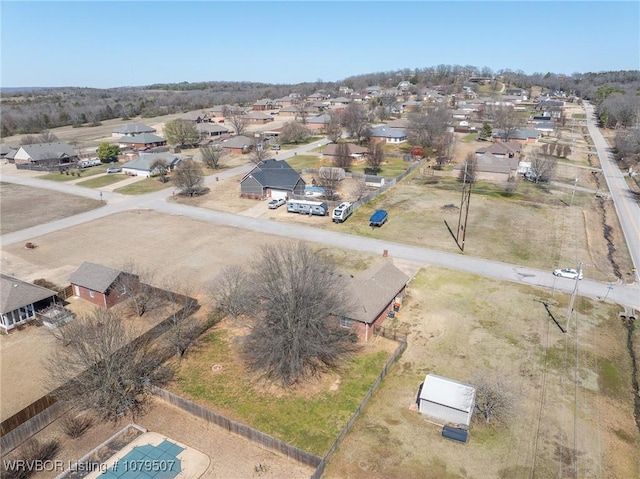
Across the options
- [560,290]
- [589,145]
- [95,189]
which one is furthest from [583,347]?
[589,145]

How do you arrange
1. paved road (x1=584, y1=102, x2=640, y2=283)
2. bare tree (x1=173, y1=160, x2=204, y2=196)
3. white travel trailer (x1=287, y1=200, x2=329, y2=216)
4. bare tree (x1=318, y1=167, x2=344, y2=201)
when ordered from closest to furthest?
paved road (x1=584, y1=102, x2=640, y2=283)
white travel trailer (x1=287, y1=200, x2=329, y2=216)
bare tree (x1=318, y1=167, x2=344, y2=201)
bare tree (x1=173, y1=160, x2=204, y2=196)

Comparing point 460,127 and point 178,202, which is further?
point 460,127

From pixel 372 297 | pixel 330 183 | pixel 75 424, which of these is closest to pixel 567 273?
pixel 372 297

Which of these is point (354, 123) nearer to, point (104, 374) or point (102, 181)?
point (102, 181)

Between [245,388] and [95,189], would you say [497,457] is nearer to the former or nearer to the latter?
[245,388]

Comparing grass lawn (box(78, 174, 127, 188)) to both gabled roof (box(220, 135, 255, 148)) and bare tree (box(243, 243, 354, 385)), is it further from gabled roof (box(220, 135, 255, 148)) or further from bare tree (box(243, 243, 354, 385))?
bare tree (box(243, 243, 354, 385))

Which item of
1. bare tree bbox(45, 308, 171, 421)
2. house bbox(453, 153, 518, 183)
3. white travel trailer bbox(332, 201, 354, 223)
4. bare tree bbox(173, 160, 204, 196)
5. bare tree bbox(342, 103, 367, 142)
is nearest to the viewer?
bare tree bbox(45, 308, 171, 421)

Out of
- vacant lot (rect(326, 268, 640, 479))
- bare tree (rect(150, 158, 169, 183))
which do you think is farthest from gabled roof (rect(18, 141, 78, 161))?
vacant lot (rect(326, 268, 640, 479))
